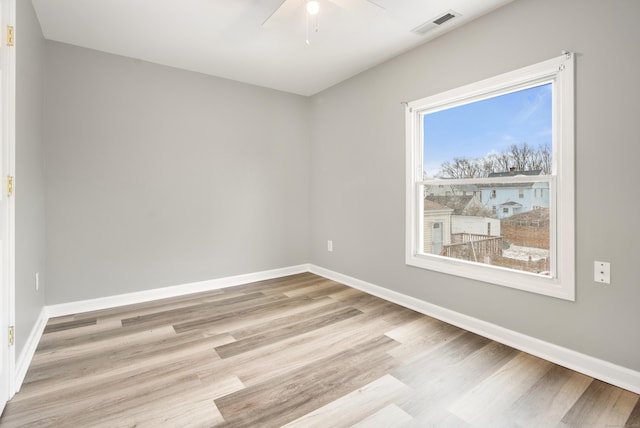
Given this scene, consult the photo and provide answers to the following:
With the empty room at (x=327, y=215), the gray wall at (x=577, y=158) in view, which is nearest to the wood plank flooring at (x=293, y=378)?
the empty room at (x=327, y=215)

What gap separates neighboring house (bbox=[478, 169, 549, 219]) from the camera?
213 centimetres

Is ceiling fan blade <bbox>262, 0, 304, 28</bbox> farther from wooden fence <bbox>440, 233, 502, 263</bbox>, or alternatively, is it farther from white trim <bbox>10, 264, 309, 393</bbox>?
white trim <bbox>10, 264, 309, 393</bbox>

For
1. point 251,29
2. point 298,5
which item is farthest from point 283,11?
point 251,29

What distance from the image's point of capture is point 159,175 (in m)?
3.23

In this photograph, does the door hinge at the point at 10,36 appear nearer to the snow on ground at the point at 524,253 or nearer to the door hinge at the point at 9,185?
the door hinge at the point at 9,185

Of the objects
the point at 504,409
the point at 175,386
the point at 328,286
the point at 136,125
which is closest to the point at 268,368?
the point at 175,386

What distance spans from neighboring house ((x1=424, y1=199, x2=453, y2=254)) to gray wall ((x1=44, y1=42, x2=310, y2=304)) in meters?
1.91

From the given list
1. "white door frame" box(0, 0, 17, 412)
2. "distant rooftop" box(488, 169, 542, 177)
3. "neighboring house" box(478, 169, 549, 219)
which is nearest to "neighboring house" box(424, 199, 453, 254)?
"neighboring house" box(478, 169, 549, 219)

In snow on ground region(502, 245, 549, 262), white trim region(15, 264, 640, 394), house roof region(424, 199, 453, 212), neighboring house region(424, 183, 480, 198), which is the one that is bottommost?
white trim region(15, 264, 640, 394)

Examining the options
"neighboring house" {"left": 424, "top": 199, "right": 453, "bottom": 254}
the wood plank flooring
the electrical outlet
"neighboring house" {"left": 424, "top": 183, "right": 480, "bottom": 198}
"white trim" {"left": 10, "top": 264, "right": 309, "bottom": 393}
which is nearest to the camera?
the wood plank flooring

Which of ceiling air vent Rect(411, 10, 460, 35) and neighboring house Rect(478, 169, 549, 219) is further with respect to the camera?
ceiling air vent Rect(411, 10, 460, 35)

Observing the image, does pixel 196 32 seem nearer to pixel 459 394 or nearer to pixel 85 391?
pixel 85 391

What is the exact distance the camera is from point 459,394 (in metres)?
1.70

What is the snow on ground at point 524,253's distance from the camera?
212 centimetres
